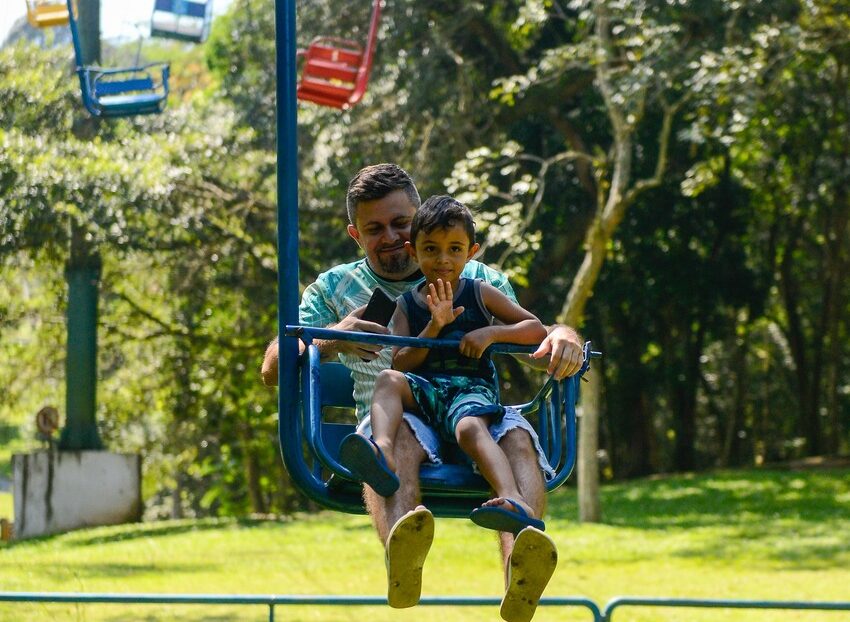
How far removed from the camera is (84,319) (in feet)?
56.4

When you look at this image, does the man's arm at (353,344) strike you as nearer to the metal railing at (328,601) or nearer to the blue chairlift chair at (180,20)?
the metal railing at (328,601)

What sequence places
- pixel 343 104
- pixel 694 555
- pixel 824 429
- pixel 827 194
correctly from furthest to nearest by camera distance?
pixel 824 429, pixel 827 194, pixel 694 555, pixel 343 104

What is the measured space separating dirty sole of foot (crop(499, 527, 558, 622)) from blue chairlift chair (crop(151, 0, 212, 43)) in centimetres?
921

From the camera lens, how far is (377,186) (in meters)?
4.02

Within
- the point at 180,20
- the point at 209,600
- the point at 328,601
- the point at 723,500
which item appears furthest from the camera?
the point at 723,500

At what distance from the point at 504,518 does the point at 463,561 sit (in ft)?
35.2

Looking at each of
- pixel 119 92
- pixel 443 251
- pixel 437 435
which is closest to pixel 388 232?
pixel 443 251

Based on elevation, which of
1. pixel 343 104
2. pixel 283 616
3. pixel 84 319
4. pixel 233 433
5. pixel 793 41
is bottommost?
pixel 283 616

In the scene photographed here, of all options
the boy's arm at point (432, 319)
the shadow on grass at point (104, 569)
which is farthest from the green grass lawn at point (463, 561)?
the boy's arm at point (432, 319)

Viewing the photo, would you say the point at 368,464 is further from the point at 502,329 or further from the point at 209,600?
the point at 209,600

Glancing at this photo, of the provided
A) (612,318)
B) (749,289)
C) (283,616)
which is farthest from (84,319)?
(749,289)

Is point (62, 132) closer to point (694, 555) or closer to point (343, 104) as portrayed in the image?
point (343, 104)

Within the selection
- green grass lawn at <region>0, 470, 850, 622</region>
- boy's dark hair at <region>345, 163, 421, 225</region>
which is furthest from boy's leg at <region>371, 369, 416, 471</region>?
green grass lawn at <region>0, 470, 850, 622</region>

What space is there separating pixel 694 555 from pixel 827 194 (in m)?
9.31
